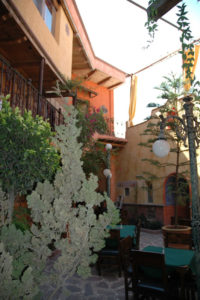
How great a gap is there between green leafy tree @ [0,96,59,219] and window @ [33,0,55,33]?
538 cm

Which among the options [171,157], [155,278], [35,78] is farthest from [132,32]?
[171,157]

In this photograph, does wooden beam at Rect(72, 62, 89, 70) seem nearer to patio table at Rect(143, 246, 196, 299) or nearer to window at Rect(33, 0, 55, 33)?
window at Rect(33, 0, 55, 33)

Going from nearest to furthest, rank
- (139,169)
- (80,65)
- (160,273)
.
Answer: (160,273) → (80,65) → (139,169)

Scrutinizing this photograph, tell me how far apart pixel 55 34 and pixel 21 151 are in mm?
6452

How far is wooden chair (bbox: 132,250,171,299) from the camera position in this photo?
112 inches

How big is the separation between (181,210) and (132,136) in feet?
18.2

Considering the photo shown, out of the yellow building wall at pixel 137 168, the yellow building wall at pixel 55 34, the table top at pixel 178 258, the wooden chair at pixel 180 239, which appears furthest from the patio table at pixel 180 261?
the yellow building wall at pixel 137 168

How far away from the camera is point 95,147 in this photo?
9.40 meters

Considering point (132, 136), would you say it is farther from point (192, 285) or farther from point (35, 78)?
point (192, 285)

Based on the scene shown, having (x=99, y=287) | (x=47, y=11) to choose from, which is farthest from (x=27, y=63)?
(x=99, y=287)

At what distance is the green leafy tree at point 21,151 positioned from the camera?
8.90 ft

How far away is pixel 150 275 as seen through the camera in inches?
124

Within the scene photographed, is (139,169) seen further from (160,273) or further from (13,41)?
(160,273)

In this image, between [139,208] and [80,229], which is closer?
[80,229]
